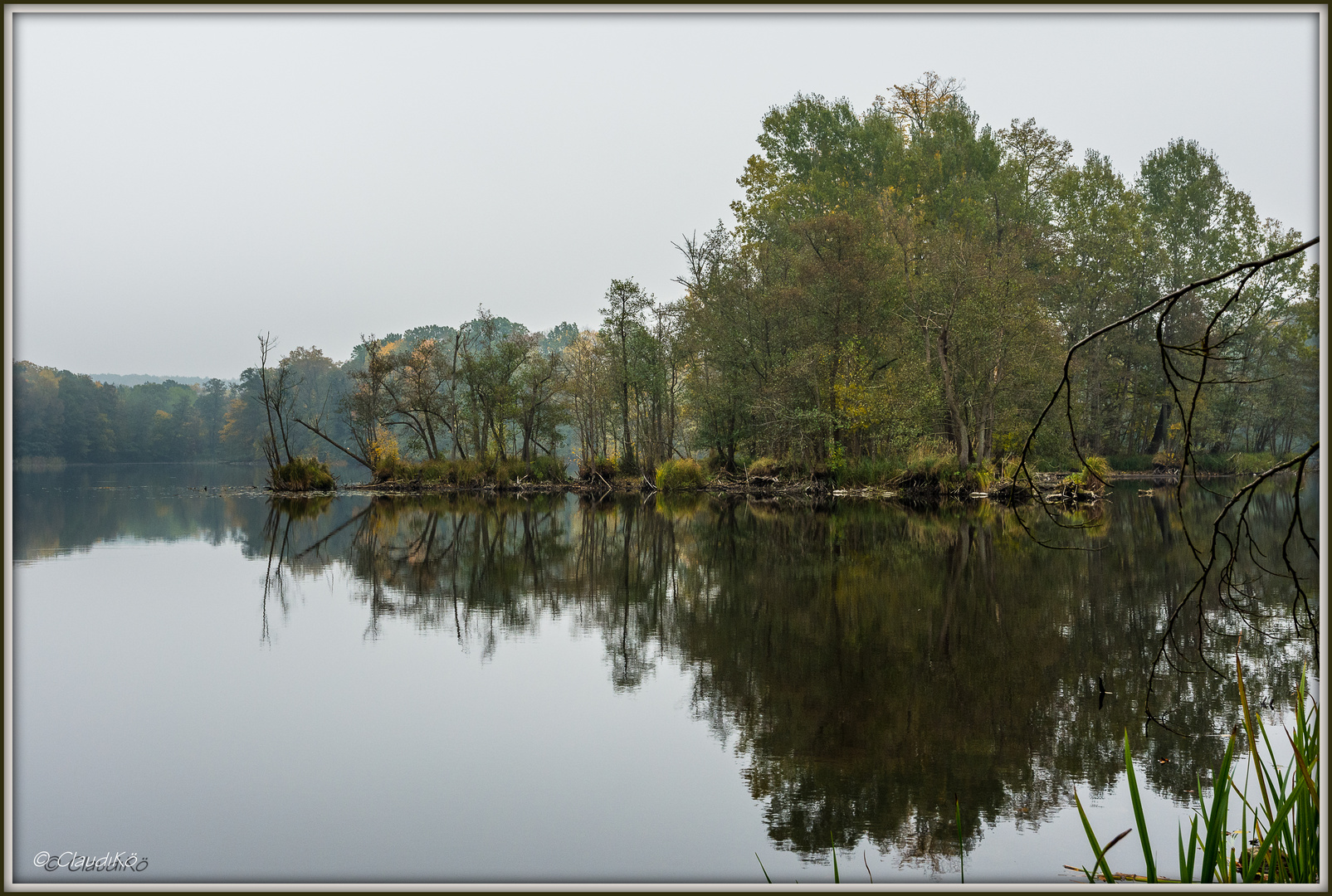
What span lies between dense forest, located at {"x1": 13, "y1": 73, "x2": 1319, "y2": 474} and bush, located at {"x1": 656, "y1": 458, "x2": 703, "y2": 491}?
3.66 ft

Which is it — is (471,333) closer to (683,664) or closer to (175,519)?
(175,519)

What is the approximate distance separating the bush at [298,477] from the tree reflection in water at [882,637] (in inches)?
651

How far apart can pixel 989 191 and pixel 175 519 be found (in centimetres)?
2900

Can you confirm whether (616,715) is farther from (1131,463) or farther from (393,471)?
(1131,463)

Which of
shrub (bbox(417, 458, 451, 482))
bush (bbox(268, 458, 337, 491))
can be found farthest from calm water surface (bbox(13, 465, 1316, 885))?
shrub (bbox(417, 458, 451, 482))

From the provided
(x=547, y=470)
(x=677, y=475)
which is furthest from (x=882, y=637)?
(x=547, y=470)

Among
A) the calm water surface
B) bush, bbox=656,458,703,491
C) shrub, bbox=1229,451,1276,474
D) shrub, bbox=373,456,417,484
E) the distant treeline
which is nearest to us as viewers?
the calm water surface

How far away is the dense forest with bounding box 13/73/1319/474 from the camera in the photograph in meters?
27.7

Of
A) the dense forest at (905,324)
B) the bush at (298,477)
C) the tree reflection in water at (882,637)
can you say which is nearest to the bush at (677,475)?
the dense forest at (905,324)

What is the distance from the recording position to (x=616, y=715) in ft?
22.8

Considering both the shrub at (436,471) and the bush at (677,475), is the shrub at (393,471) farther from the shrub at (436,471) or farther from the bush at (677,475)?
the bush at (677,475)

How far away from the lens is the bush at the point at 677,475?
34.5 metres

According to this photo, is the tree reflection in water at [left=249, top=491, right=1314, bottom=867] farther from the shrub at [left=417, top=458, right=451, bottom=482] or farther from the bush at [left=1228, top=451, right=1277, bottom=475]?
the bush at [left=1228, top=451, right=1277, bottom=475]

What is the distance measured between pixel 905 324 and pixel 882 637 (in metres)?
21.3
